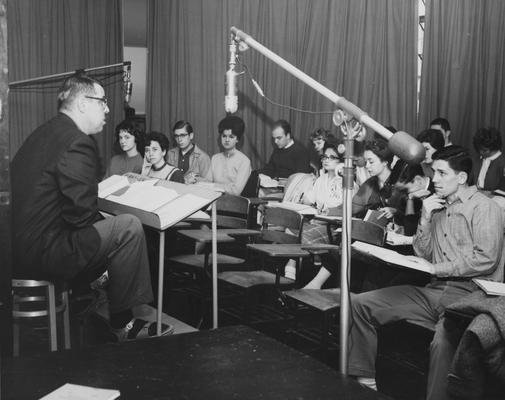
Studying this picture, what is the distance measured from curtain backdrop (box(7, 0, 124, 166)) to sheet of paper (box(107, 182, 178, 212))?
3563mm

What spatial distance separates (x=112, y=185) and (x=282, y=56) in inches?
130

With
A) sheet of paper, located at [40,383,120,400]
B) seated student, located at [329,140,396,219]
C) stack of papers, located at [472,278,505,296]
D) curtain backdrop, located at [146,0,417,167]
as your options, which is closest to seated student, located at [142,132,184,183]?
seated student, located at [329,140,396,219]

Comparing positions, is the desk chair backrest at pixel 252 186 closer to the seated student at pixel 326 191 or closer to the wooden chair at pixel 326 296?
the seated student at pixel 326 191

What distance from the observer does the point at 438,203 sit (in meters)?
3.21

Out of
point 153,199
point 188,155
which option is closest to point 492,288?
point 153,199

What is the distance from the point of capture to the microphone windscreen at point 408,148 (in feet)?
5.86

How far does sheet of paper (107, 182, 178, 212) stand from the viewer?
311 cm

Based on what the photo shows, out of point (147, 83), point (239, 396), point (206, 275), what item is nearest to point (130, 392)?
point (239, 396)

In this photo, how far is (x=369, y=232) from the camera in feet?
11.0

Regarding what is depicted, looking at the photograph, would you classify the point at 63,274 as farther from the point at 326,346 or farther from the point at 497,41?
the point at 497,41

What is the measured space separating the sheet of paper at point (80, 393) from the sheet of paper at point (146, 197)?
5.49 ft

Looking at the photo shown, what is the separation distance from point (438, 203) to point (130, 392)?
224 cm

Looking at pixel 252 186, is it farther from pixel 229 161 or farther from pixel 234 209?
pixel 234 209

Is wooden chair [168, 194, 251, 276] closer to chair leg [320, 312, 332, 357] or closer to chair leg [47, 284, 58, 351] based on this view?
chair leg [320, 312, 332, 357]
